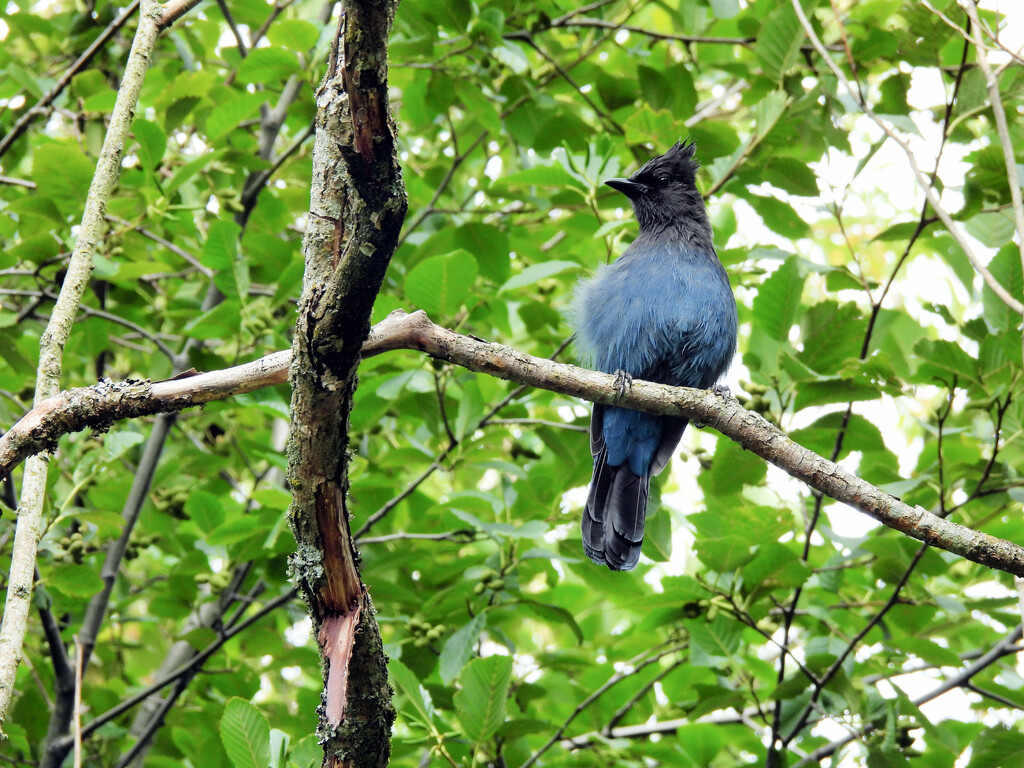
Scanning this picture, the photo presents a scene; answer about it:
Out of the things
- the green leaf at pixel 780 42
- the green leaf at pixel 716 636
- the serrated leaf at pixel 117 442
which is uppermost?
the green leaf at pixel 780 42

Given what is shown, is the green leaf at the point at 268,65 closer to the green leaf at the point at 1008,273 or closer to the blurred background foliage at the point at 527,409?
the blurred background foliage at the point at 527,409

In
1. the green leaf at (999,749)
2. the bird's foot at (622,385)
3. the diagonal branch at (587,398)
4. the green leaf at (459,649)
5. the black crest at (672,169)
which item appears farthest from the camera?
the black crest at (672,169)

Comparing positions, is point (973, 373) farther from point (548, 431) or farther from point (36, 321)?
point (36, 321)

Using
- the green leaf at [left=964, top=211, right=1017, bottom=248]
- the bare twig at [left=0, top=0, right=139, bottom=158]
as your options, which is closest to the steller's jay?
the green leaf at [left=964, top=211, right=1017, bottom=248]

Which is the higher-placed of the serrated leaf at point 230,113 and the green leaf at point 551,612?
the serrated leaf at point 230,113

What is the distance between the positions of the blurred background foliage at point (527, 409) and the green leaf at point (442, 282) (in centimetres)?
2

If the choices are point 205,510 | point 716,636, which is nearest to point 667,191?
point 716,636

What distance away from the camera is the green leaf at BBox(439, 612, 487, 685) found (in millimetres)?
3886

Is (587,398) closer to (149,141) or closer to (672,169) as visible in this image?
(149,141)

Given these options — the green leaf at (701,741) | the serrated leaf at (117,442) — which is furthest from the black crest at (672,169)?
the serrated leaf at (117,442)

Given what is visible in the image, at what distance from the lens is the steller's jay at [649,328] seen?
495cm

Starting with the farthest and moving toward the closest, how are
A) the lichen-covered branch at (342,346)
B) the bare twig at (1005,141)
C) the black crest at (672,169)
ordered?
the black crest at (672,169) < the bare twig at (1005,141) < the lichen-covered branch at (342,346)

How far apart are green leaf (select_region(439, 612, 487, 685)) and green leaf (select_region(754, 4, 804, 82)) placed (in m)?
2.81

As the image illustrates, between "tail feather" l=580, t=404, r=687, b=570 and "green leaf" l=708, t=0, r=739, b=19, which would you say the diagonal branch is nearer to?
"tail feather" l=580, t=404, r=687, b=570
